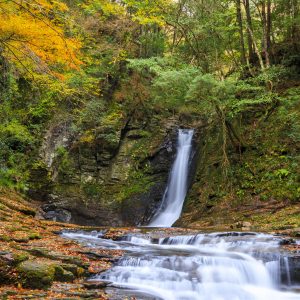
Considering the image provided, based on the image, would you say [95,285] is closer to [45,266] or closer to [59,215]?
[45,266]

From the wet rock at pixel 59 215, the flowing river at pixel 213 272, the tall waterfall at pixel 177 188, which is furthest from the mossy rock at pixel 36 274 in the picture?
the wet rock at pixel 59 215

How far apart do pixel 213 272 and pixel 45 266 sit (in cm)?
342

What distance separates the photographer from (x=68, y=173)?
17.4m

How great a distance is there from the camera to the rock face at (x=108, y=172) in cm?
1631

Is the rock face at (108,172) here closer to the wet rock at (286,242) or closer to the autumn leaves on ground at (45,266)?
the autumn leaves on ground at (45,266)

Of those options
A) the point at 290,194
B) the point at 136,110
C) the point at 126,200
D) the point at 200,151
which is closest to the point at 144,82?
the point at 136,110

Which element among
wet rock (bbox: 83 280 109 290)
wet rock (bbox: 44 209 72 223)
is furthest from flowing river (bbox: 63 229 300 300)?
wet rock (bbox: 44 209 72 223)

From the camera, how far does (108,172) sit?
57.9ft

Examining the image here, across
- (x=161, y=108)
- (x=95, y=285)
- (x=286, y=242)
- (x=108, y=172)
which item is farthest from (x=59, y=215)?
(x=286, y=242)

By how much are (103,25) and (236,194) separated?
12.2m

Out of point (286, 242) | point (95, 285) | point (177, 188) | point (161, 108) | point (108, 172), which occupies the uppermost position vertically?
point (161, 108)

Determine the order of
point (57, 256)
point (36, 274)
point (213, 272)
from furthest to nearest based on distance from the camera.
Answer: point (213, 272), point (57, 256), point (36, 274)

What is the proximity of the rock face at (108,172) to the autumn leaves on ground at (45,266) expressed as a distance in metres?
7.24

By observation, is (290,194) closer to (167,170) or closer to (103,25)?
(167,170)
